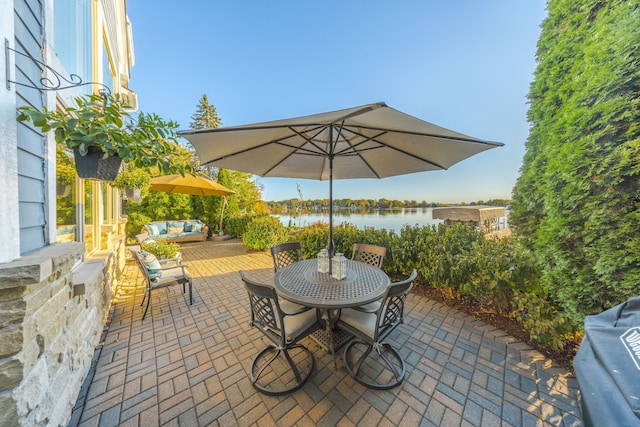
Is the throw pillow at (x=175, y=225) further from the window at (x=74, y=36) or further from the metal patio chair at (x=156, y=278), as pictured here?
the window at (x=74, y=36)

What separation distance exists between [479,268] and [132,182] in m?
6.24

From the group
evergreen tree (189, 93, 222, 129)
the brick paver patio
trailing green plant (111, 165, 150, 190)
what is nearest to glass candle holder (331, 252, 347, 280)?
the brick paver patio

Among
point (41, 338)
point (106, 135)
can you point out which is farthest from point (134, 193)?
point (41, 338)

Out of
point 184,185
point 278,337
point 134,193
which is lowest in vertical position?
point 278,337

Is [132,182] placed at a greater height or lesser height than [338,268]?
greater

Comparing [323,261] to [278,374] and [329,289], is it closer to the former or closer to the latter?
[329,289]

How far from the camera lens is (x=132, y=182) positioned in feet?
13.4

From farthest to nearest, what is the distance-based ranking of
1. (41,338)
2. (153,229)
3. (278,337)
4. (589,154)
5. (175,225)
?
(175,225)
(153,229)
(589,154)
(278,337)
(41,338)

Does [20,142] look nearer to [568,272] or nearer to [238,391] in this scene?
[238,391]

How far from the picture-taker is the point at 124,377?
2.02 m

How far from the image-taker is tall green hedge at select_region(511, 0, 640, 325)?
177 centimetres

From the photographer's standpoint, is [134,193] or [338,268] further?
[134,193]

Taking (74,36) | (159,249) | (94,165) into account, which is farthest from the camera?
(159,249)

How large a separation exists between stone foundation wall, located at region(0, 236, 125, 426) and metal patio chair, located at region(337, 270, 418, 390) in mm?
2054
